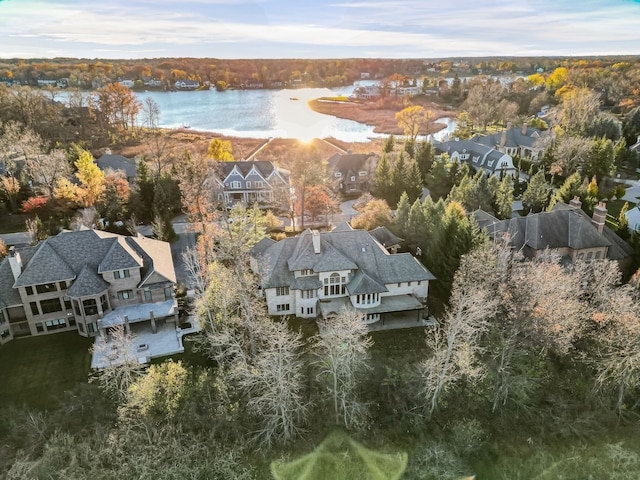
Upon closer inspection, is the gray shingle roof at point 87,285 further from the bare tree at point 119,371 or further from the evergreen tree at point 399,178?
the evergreen tree at point 399,178

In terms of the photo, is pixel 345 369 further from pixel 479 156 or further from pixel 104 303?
pixel 479 156

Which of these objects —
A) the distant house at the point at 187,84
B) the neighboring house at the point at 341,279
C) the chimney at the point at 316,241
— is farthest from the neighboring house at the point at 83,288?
the distant house at the point at 187,84

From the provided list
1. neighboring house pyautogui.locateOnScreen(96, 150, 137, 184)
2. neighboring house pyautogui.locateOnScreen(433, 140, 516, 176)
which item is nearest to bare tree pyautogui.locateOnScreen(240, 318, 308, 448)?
neighboring house pyautogui.locateOnScreen(96, 150, 137, 184)

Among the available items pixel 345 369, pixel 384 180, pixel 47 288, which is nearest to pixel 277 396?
pixel 345 369

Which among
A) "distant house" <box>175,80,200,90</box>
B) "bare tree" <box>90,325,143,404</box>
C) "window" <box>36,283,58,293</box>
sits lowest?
"bare tree" <box>90,325,143,404</box>

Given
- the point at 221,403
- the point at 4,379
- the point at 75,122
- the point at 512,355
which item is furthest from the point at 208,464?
the point at 75,122

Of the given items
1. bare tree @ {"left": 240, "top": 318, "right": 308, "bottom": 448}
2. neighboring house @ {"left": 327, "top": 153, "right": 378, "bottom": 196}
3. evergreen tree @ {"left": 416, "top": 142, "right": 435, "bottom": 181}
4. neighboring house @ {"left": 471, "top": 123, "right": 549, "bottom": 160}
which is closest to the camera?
bare tree @ {"left": 240, "top": 318, "right": 308, "bottom": 448}

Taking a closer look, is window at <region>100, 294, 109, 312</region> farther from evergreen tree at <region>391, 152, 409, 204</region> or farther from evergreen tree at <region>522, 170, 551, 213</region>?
evergreen tree at <region>522, 170, 551, 213</region>
